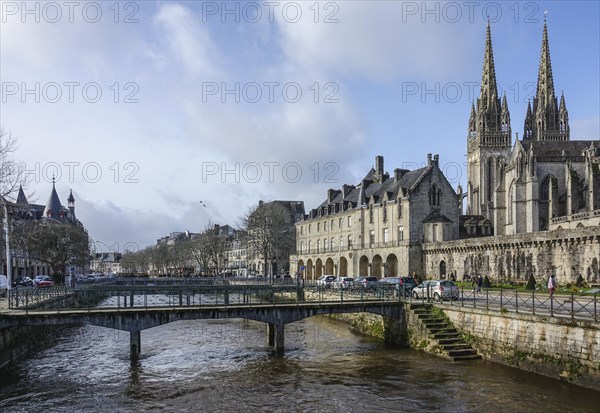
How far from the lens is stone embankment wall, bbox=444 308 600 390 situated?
67.3 ft

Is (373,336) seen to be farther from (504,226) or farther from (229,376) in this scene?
(504,226)

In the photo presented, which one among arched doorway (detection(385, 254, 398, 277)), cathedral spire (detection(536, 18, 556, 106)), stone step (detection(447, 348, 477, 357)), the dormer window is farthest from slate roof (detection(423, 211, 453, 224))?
cathedral spire (detection(536, 18, 556, 106))

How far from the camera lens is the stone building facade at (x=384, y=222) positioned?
66.7 m

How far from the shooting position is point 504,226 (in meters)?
88.9

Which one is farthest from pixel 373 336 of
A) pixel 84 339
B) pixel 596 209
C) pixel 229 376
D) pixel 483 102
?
pixel 483 102

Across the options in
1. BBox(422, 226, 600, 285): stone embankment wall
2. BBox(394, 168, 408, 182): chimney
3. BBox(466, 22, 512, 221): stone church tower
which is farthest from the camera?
BBox(466, 22, 512, 221): stone church tower

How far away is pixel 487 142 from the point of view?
11738 centimetres

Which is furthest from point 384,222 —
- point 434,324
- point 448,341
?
point 448,341

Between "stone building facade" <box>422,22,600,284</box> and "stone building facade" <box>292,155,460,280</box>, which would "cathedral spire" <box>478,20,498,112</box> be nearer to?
"stone building facade" <box>422,22,600,284</box>

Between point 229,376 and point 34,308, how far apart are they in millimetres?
14512

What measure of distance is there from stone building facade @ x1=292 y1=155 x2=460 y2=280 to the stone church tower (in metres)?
40.4

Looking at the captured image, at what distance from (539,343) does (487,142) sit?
101 m

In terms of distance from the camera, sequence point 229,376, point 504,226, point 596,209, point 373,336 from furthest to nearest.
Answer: point 504,226
point 596,209
point 373,336
point 229,376

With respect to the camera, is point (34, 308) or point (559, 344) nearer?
point (559, 344)
